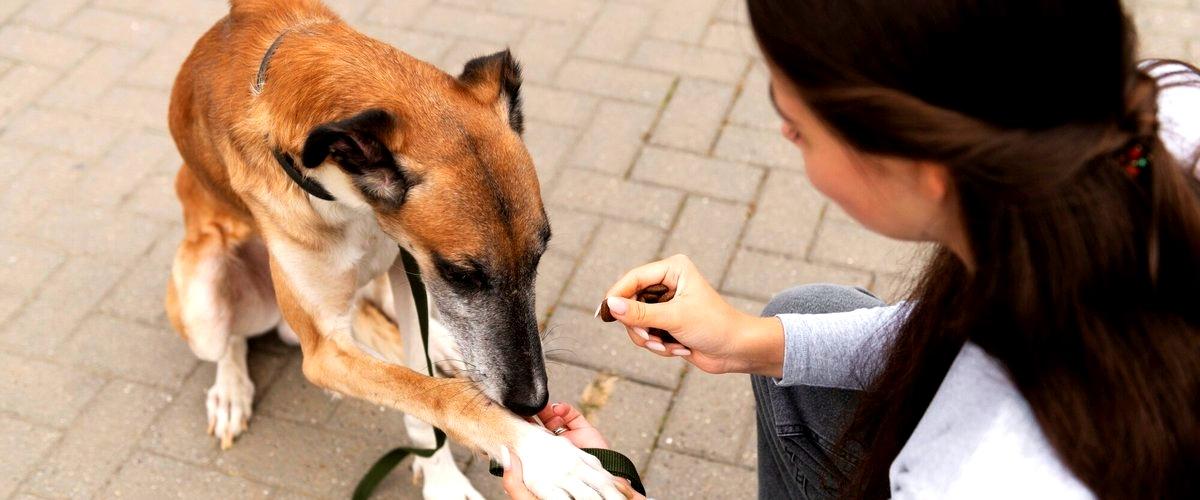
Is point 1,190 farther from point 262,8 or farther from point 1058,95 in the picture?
point 1058,95

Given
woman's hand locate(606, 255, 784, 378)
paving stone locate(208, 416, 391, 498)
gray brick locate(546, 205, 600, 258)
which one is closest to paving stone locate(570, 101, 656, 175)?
gray brick locate(546, 205, 600, 258)

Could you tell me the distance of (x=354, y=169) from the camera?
2.58m

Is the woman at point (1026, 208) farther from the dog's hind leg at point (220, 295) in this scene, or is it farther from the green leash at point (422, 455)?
the dog's hind leg at point (220, 295)

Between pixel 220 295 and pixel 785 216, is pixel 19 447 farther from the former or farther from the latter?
pixel 785 216

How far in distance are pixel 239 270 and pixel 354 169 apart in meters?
1.41

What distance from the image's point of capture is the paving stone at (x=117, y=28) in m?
5.61

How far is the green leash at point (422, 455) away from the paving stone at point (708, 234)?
4.26ft

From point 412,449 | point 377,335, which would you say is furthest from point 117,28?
point 412,449

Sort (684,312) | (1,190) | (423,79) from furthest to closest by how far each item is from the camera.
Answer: (1,190) → (423,79) → (684,312)

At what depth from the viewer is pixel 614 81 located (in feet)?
17.6

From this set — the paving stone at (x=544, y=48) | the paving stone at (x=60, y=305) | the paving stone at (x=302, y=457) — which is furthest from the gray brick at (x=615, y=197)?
the paving stone at (x=60, y=305)

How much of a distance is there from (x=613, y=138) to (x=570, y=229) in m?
0.68

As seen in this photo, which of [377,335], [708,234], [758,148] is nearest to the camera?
[377,335]

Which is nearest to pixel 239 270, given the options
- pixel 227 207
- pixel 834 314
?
pixel 227 207
